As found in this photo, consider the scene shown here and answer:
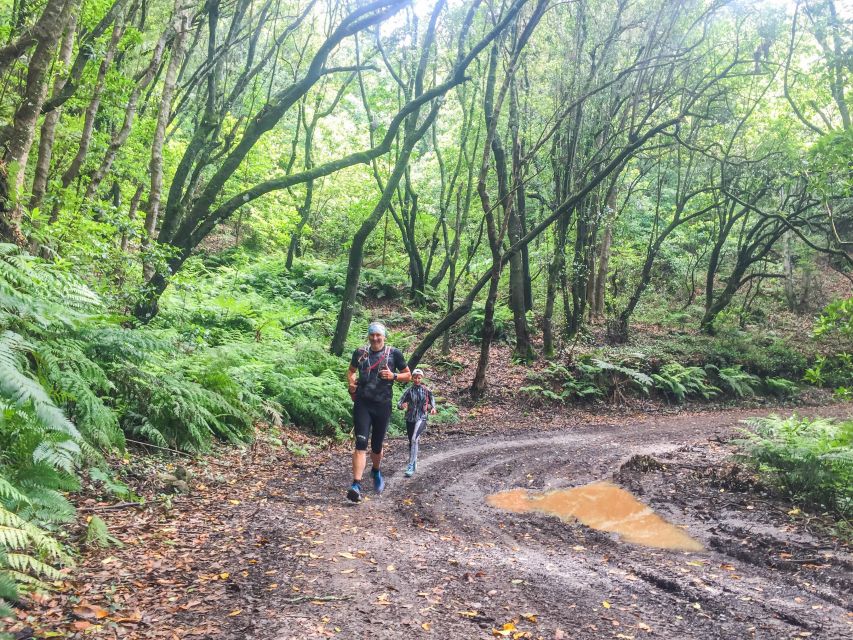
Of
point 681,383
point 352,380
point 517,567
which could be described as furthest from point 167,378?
point 681,383

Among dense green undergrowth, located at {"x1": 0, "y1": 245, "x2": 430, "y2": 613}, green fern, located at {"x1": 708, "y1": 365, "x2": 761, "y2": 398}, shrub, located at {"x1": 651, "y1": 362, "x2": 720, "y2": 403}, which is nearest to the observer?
dense green undergrowth, located at {"x1": 0, "y1": 245, "x2": 430, "y2": 613}

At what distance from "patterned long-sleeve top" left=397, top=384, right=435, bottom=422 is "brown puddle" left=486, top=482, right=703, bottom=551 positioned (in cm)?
166

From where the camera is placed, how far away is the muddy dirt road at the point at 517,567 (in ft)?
12.9

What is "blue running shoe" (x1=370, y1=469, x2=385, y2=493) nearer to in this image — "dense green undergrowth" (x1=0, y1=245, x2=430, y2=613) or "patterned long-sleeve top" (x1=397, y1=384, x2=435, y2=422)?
"patterned long-sleeve top" (x1=397, y1=384, x2=435, y2=422)

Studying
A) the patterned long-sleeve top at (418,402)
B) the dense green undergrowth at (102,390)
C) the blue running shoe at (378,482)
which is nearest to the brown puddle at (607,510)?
the blue running shoe at (378,482)

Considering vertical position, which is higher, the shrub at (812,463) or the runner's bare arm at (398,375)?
the runner's bare arm at (398,375)

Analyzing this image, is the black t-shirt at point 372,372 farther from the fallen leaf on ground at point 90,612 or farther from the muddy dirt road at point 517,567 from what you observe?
the fallen leaf on ground at point 90,612

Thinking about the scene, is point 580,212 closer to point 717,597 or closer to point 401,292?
point 401,292

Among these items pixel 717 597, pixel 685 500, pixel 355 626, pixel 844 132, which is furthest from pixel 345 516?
pixel 844 132

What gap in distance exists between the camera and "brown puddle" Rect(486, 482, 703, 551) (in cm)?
642

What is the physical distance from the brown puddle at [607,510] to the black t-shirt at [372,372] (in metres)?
Answer: 2.04

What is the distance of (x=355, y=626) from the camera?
3691 mm

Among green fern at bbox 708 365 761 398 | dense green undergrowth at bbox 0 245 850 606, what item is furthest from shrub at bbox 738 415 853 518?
green fern at bbox 708 365 761 398

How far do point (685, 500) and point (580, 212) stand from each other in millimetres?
12973
